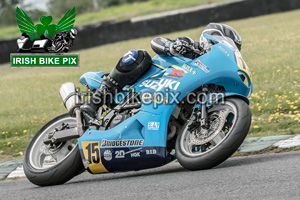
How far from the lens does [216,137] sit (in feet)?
16.9

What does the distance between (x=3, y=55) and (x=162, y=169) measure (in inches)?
686

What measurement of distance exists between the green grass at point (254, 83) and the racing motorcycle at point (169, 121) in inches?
70.7

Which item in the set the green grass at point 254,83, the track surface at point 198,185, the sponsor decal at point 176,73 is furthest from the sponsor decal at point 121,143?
the green grass at point 254,83

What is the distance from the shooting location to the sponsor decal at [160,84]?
533 centimetres

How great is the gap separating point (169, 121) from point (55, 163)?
1.26 m

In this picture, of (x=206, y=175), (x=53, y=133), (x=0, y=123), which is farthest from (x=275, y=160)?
(x=0, y=123)

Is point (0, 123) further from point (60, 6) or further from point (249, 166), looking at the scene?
point (60, 6)

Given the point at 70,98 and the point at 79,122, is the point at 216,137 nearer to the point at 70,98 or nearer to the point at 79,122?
the point at 79,122

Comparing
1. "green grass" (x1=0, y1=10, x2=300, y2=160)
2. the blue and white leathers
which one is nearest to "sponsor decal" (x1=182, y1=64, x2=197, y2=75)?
the blue and white leathers

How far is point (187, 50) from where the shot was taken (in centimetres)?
543

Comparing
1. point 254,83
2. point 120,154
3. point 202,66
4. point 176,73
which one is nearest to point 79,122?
point 120,154

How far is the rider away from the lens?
5.48m

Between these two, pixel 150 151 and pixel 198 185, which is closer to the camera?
pixel 198 185

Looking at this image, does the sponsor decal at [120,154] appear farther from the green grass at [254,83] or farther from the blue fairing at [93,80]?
the green grass at [254,83]
